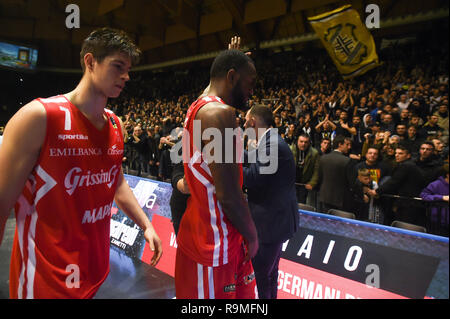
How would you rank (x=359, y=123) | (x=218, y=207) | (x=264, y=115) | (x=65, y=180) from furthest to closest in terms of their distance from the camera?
1. (x=359, y=123)
2. (x=264, y=115)
3. (x=218, y=207)
4. (x=65, y=180)

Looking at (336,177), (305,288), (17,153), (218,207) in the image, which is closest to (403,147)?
(336,177)

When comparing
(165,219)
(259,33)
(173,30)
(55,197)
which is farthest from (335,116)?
(173,30)

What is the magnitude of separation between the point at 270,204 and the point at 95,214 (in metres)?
1.27

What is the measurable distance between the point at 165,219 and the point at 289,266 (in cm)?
151

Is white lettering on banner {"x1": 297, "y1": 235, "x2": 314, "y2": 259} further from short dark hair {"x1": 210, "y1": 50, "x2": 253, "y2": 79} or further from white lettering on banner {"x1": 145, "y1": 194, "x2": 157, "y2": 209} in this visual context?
white lettering on banner {"x1": 145, "y1": 194, "x2": 157, "y2": 209}

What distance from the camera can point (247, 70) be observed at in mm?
1322

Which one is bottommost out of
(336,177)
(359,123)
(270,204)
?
(270,204)

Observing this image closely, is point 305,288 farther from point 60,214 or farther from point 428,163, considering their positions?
point 60,214

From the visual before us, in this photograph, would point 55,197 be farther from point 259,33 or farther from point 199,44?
point 199,44

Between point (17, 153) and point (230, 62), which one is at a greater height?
point (230, 62)

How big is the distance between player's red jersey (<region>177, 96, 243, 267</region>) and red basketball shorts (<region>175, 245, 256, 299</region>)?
0.11 feet

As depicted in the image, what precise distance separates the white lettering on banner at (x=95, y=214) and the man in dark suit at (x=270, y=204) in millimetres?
Result: 1116

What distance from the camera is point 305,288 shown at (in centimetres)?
228

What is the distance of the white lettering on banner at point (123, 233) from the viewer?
Result: 11.2 ft
